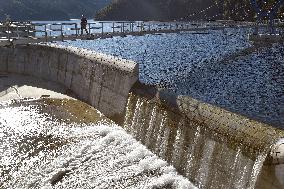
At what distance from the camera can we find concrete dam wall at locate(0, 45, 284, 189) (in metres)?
12.2

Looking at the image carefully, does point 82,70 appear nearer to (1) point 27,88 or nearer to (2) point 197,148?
(1) point 27,88

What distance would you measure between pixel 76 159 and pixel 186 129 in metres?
5.33

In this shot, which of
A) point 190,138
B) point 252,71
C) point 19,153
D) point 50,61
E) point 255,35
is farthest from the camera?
point 255,35

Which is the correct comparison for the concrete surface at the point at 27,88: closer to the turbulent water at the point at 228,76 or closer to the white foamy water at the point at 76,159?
the white foamy water at the point at 76,159

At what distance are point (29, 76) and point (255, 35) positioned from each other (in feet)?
144

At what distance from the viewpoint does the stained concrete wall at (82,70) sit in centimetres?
2220

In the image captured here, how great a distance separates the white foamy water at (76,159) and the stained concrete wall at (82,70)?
2.61 m

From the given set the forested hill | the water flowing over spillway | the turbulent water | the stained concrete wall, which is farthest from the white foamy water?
the forested hill

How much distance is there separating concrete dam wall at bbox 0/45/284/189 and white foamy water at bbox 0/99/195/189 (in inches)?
33.6

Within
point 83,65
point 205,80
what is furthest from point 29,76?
point 205,80

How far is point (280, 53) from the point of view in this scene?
5672cm

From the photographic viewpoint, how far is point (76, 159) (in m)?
16.3

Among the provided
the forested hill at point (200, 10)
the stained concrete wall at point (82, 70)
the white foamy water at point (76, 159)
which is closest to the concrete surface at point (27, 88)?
the stained concrete wall at point (82, 70)

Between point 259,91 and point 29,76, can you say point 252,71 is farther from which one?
point 29,76
